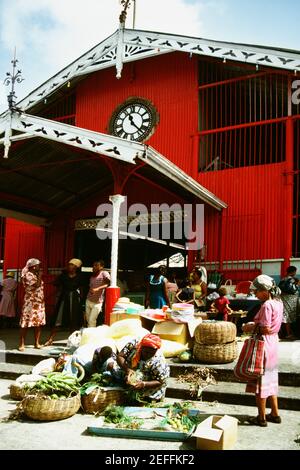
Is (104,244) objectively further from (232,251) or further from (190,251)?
(232,251)

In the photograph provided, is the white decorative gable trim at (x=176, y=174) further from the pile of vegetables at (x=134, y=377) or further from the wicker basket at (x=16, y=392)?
the wicker basket at (x=16, y=392)

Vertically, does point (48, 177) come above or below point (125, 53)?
below

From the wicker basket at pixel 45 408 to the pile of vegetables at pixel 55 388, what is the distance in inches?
3.4

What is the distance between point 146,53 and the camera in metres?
11.8

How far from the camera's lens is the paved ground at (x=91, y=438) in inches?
168

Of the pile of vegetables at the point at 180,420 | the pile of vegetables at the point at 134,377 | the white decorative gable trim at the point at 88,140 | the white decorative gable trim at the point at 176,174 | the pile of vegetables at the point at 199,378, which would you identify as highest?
the white decorative gable trim at the point at 88,140

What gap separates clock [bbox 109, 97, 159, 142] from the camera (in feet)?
41.7

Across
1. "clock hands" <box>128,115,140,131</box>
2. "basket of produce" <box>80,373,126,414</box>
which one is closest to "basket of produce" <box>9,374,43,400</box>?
"basket of produce" <box>80,373,126,414</box>

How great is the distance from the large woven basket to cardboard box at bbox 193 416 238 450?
2.46 meters

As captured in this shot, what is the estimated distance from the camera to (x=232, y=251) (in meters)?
11.0

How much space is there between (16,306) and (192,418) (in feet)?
32.6

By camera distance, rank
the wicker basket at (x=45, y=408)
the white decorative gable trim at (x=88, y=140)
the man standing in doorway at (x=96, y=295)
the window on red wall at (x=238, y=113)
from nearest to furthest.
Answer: the wicker basket at (x=45, y=408) < the white decorative gable trim at (x=88, y=140) < the man standing in doorway at (x=96, y=295) < the window on red wall at (x=238, y=113)

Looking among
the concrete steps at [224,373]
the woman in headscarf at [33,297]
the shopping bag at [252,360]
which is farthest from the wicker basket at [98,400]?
the woman in headscarf at [33,297]

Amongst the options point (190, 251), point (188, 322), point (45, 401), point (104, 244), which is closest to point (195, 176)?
point (190, 251)
